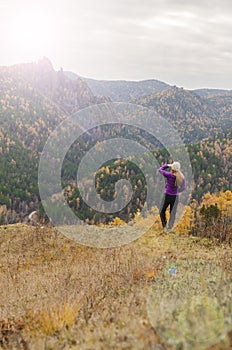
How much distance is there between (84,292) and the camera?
678cm

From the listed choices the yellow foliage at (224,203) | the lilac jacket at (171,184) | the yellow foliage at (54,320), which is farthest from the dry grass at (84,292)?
the yellow foliage at (224,203)

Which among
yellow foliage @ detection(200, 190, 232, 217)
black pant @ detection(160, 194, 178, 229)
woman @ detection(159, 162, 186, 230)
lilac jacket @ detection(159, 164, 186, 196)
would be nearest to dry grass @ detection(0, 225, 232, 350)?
black pant @ detection(160, 194, 178, 229)

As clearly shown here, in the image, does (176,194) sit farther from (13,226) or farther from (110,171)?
(110,171)

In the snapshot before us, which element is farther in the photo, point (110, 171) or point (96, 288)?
point (110, 171)

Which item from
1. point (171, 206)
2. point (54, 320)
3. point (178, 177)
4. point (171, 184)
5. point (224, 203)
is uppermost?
point (178, 177)

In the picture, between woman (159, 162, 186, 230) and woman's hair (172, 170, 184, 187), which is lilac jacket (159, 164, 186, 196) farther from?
woman's hair (172, 170, 184, 187)

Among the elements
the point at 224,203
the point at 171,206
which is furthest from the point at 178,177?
the point at 224,203

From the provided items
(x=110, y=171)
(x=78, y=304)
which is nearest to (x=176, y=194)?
(x=78, y=304)

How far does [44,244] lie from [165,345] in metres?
11.4

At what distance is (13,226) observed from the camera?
18.1 meters

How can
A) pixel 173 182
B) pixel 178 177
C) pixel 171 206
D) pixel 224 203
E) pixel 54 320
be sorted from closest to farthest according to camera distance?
pixel 54 320
pixel 178 177
pixel 173 182
pixel 171 206
pixel 224 203

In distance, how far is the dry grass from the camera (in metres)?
4.43

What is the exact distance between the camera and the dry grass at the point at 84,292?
14.5 ft

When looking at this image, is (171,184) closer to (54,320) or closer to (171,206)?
(171,206)
